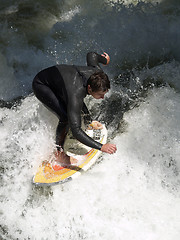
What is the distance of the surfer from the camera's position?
2.47 m

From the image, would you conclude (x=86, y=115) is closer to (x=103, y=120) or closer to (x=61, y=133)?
(x=61, y=133)

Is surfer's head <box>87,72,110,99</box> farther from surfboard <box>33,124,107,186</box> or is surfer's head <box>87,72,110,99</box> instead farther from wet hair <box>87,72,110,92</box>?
surfboard <box>33,124,107,186</box>

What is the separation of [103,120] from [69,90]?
1.78m

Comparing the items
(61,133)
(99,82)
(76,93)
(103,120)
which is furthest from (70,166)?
(99,82)

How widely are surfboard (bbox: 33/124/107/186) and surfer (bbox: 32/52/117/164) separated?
0.53 m

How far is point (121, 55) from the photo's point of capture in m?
4.85

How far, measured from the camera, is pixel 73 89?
100 inches

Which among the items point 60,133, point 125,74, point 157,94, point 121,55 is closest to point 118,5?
point 121,55

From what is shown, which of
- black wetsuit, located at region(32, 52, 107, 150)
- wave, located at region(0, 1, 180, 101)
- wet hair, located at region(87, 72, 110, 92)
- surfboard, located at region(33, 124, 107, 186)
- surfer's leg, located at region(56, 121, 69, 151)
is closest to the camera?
wet hair, located at region(87, 72, 110, 92)

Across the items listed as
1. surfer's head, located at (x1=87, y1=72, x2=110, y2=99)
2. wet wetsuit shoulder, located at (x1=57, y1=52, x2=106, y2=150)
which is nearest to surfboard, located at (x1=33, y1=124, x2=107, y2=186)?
wet wetsuit shoulder, located at (x1=57, y1=52, x2=106, y2=150)

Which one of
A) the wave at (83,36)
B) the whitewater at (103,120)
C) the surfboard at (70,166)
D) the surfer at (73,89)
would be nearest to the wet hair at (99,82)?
the surfer at (73,89)

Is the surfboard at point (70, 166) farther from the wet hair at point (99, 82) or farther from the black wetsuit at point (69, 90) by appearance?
the wet hair at point (99, 82)

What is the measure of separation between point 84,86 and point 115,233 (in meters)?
1.87

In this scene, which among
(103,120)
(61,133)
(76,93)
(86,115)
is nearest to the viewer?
(76,93)
